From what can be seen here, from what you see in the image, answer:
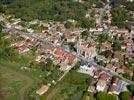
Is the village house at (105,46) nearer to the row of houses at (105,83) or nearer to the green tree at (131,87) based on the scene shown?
the row of houses at (105,83)

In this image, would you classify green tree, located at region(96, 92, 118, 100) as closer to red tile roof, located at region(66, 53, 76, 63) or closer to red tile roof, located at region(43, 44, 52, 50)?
red tile roof, located at region(66, 53, 76, 63)

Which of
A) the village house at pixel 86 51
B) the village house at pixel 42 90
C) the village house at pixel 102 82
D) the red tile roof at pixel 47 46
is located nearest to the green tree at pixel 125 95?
the village house at pixel 102 82

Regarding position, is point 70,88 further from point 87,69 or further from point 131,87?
point 131,87

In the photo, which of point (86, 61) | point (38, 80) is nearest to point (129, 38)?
point (86, 61)

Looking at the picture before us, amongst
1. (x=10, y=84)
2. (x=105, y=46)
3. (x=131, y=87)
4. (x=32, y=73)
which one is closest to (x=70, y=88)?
(x=32, y=73)

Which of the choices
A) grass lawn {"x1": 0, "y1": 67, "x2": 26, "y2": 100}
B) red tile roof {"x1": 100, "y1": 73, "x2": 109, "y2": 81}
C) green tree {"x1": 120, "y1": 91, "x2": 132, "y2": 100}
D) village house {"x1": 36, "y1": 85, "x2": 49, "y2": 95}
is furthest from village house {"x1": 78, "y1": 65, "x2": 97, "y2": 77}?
grass lawn {"x1": 0, "y1": 67, "x2": 26, "y2": 100}

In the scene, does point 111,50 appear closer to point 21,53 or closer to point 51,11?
point 21,53
